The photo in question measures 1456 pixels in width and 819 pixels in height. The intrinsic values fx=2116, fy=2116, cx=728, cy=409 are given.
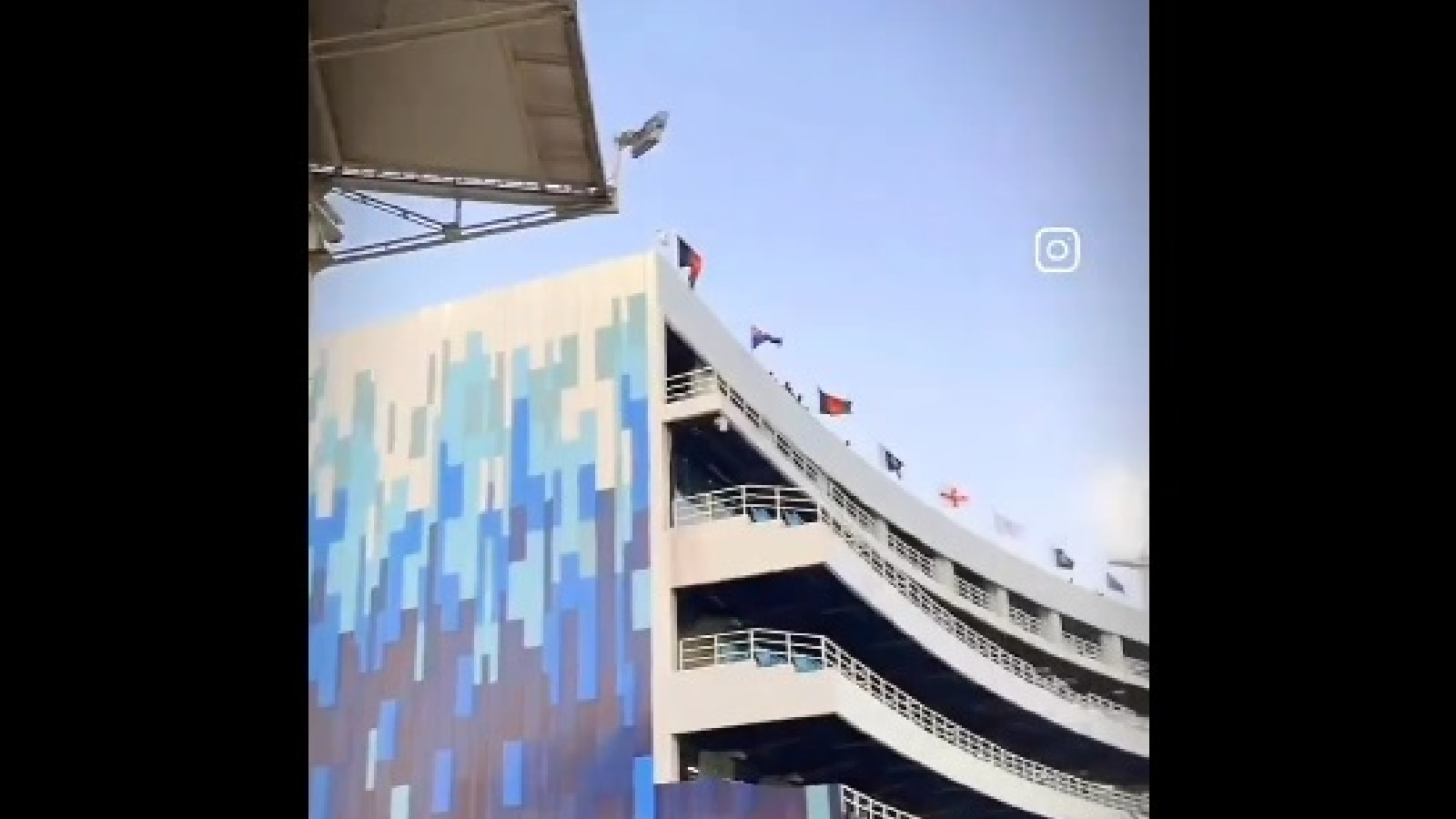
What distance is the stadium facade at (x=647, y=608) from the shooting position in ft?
7.47

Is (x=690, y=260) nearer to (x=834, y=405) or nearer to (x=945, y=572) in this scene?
(x=834, y=405)

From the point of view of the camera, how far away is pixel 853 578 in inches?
91.6

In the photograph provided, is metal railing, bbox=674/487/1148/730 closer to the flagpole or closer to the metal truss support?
the flagpole

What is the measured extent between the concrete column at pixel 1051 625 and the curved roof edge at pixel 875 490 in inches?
0.5

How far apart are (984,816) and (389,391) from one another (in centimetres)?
80

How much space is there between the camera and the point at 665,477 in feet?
7.59

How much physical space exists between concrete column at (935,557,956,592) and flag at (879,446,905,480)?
11 centimetres

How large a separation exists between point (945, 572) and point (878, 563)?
76mm
